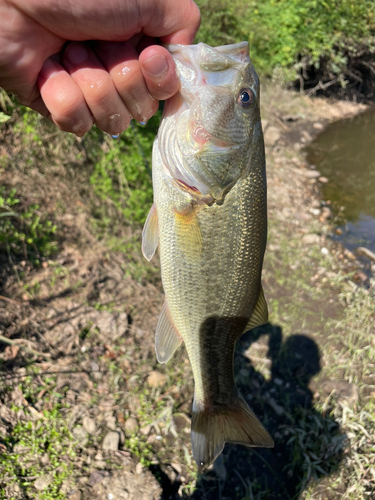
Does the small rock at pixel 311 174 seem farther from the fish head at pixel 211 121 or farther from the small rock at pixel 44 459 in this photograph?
the small rock at pixel 44 459

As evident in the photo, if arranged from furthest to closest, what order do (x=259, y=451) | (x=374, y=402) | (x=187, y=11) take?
(x=374, y=402) → (x=259, y=451) → (x=187, y=11)

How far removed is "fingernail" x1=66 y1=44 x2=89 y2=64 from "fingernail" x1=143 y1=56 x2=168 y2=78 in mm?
393

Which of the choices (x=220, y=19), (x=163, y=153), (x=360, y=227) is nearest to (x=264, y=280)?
(x=360, y=227)

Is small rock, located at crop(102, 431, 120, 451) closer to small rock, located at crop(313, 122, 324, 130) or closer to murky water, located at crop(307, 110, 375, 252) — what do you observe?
murky water, located at crop(307, 110, 375, 252)

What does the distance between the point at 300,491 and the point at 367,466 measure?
1.97 feet

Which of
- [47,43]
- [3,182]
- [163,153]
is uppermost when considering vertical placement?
[47,43]

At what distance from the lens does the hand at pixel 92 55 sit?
1.51 meters

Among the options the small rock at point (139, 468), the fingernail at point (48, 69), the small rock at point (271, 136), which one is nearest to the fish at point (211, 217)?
the fingernail at point (48, 69)

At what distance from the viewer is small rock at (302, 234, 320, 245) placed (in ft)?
18.0

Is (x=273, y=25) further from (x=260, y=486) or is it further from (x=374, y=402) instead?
(x=260, y=486)

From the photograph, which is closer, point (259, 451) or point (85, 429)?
point (85, 429)

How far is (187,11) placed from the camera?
5.42ft

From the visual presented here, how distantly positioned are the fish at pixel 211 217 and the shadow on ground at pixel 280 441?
3.70 ft

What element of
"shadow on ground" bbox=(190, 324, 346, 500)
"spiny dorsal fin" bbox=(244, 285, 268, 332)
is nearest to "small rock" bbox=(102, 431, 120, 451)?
"shadow on ground" bbox=(190, 324, 346, 500)
